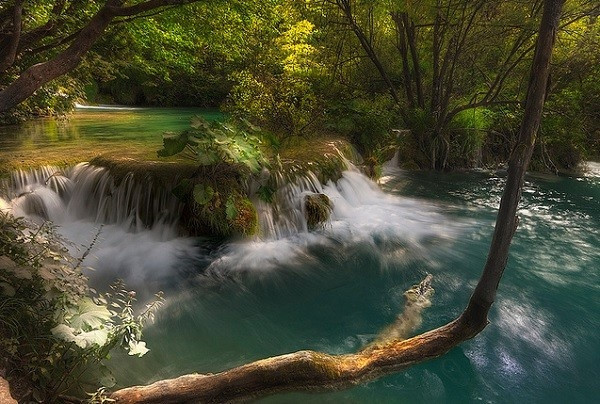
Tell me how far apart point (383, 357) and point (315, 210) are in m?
4.60

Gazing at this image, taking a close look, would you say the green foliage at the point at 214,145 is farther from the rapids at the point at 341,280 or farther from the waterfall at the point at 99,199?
the rapids at the point at 341,280

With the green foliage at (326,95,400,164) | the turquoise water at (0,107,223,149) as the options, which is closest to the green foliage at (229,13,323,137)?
the green foliage at (326,95,400,164)

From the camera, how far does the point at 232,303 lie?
603 centimetres

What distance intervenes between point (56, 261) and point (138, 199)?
4223 millimetres

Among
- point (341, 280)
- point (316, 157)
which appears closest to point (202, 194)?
point (341, 280)

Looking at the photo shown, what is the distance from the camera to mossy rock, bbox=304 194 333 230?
27.9ft

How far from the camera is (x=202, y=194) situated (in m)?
6.89

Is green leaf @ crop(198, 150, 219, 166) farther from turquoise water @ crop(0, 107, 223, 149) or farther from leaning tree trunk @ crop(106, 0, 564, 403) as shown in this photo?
turquoise water @ crop(0, 107, 223, 149)

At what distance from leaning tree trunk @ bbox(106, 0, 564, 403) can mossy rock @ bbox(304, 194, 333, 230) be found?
4.14 m

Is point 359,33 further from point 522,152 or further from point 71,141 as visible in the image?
point 522,152

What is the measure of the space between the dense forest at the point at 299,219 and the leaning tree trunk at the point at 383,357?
0.07 ft

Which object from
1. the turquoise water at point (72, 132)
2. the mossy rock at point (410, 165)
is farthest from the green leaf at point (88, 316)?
the mossy rock at point (410, 165)

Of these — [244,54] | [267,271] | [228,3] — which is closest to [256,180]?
[267,271]

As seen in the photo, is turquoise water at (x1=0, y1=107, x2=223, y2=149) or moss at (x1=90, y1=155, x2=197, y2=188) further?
turquoise water at (x1=0, y1=107, x2=223, y2=149)
